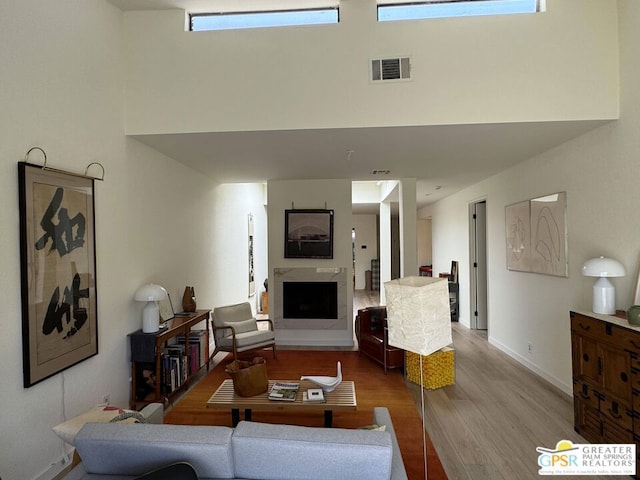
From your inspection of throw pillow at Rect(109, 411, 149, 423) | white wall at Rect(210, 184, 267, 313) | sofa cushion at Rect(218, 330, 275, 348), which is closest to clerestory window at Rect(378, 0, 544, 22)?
throw pillow at Rect(109, 411, 149, 423)

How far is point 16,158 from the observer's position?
200 centimetres

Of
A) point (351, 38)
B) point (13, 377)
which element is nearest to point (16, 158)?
point (13, 377)

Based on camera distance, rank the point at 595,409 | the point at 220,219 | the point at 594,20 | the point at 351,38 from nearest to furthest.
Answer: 1. the point at 595,409
2. the point at 594,20
3. the point at 351,38
4. the point at 220,219

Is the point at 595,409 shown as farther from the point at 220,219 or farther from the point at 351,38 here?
the point at 220,219

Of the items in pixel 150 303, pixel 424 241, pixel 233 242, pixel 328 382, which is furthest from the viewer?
pixel 424 241

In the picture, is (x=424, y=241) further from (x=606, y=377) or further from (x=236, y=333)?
(x=606, y=377)

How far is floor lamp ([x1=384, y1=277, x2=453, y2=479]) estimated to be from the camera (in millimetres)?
1517

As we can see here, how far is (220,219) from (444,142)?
375cm

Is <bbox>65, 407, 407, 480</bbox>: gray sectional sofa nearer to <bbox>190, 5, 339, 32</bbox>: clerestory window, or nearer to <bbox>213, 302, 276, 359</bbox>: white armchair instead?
<bbox>213, 302, 276, 359</bbox>: white armchair

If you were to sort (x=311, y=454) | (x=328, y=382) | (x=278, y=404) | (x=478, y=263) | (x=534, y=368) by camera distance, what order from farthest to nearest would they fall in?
(x=478, y=263), (x=534, y=368), (x=328, y=382), (x=278, y=404), (x=311, y=454)

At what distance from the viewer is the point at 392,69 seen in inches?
113

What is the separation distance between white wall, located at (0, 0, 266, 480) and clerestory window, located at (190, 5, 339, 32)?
751 mm

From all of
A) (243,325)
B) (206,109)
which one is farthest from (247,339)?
(206,109)

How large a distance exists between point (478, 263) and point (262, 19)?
17.1ft
